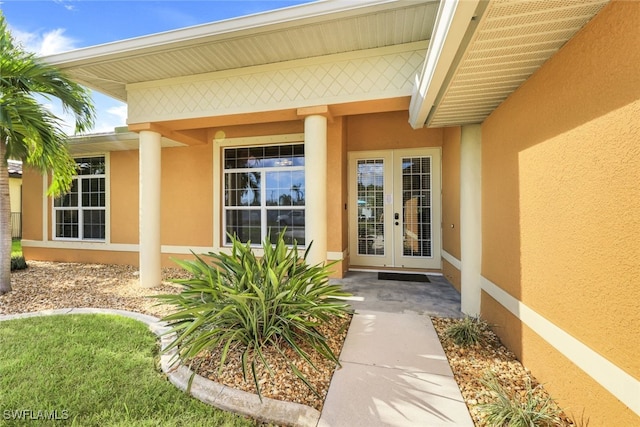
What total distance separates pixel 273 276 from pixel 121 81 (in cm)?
496

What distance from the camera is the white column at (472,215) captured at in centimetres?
375

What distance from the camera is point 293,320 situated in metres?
2.76

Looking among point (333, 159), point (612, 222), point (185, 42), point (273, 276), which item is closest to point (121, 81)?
point (185, 42)

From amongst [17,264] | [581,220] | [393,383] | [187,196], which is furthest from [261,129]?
[17,264]

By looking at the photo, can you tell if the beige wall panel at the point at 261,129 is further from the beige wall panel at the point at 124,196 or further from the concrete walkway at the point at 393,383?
the concrete walkway at the point at 393,383

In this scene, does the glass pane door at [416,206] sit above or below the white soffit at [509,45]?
below

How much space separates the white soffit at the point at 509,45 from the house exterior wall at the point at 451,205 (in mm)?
1924

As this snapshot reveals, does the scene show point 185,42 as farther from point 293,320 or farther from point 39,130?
point 293,320

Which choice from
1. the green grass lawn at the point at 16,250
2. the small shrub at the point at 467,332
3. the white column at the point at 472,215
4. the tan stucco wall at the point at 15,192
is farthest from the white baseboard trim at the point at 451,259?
the tan stucco wall at the point at 15,192

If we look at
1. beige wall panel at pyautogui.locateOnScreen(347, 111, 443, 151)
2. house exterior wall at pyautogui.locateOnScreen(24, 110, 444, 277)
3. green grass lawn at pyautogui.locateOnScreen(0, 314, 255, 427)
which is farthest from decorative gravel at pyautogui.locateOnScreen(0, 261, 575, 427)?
beige wall panel at pyautogui.locateOnScreen(347, 111, 443, 151)

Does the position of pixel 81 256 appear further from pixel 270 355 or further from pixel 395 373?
pixel 395 373

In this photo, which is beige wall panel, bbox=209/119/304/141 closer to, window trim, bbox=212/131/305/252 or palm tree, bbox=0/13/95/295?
window trim, bbox=212/131/305/252

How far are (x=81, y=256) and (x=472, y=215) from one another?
9696 mm

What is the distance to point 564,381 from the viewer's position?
6.73 ft
